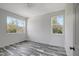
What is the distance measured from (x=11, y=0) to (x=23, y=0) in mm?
79

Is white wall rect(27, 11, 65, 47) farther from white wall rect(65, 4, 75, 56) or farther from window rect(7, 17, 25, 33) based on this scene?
white wall rect(65, 4, 75, 56)

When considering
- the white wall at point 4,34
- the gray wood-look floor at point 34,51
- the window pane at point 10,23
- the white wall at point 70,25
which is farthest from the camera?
the window pane at point 10,23

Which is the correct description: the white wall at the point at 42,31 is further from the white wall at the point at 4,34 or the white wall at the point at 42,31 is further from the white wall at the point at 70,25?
the white wall at the point at 70,25

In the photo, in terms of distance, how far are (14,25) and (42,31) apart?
153 centimetres

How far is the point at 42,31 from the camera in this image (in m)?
4.11

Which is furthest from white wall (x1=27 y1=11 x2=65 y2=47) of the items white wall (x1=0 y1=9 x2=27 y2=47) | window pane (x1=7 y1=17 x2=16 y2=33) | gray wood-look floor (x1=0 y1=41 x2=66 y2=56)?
white wall (x1=0 y1=9 x2=27 y2=47)

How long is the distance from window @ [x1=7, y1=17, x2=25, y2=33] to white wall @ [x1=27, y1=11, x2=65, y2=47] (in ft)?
1.37

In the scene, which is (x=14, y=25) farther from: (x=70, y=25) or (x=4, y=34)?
(x=70, y=25)

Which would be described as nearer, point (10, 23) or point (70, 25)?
point (70, 25)

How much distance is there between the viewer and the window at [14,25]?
11.1ft

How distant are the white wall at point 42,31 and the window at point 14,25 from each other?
0.42m

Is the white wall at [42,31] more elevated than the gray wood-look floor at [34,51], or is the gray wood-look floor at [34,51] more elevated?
the white wall at [42,31]

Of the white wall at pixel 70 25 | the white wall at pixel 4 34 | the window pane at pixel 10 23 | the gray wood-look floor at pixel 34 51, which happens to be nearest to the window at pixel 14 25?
the window pane at pixel 10 23

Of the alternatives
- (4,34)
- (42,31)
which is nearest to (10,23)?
(4,34)
